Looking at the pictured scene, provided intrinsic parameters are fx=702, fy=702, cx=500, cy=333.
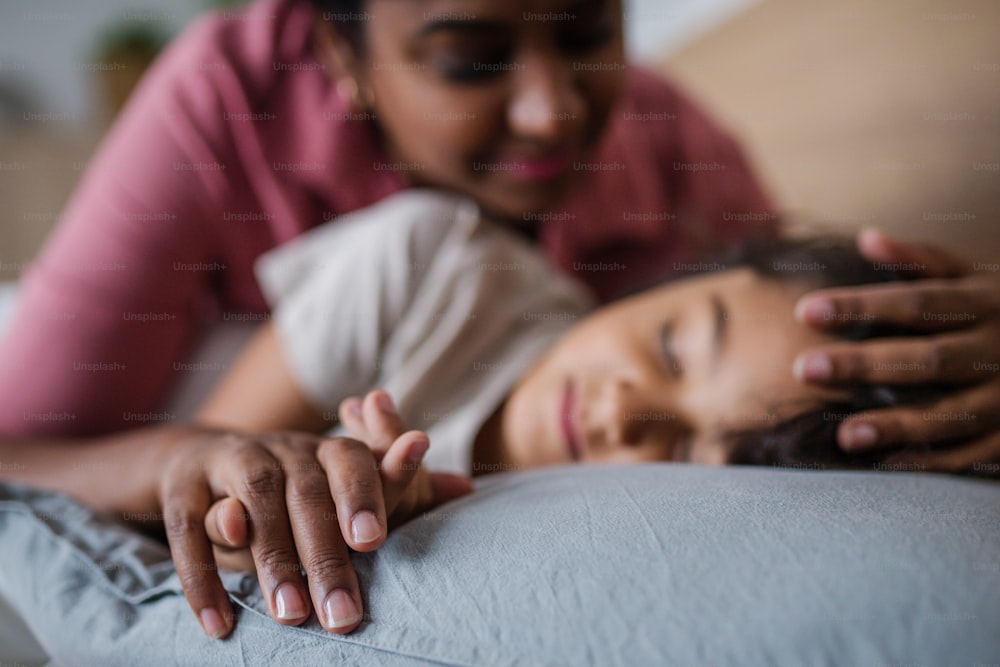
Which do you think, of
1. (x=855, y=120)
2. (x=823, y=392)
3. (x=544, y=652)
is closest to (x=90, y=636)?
(x=544, y=652)

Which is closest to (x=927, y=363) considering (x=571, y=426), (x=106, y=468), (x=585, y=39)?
(x=571, y=426)

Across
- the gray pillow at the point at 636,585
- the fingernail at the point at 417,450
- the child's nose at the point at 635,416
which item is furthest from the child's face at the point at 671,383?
the fingernail at the point at 417,450

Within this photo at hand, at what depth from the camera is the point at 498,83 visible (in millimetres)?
866

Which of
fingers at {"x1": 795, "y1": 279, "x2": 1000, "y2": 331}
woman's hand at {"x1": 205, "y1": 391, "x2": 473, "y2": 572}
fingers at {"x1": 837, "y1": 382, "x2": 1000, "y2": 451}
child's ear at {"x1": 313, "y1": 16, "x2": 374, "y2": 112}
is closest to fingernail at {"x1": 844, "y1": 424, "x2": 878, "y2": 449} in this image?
fingers at {"x1": 837, "y1": 382, "x2": 1000, "y2": 451}

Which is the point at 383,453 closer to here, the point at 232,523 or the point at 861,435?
the point at 232,523

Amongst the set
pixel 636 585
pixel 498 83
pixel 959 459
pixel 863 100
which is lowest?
pixel 959 459

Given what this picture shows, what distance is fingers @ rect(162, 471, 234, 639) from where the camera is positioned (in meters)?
0.44

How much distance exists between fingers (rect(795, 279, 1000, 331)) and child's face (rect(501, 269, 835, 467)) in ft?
0.12

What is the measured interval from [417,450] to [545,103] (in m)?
0.53

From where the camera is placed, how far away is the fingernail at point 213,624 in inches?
17.0

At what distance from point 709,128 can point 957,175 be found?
0.41 meters

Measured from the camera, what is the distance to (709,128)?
50.9 inches

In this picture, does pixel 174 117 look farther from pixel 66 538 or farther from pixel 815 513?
pixel 815 513

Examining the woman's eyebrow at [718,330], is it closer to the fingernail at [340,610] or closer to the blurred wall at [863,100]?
the fingernail at [340,610]
